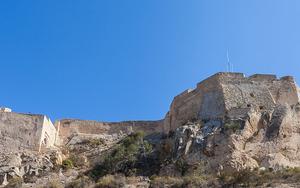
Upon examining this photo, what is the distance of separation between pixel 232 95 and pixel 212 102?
1142 millimetres

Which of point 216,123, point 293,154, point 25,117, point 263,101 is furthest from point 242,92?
point 25,117

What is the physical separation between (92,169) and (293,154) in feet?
32.4

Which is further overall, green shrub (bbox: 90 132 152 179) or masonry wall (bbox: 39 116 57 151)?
masonry wall (bbox: 39 116 57 151)

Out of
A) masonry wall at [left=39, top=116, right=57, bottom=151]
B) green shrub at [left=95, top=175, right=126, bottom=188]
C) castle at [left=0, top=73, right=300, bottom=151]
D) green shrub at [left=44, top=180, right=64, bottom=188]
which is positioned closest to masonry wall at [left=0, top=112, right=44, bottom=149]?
castle at [left=0, top=73, right=300, bottom=151]

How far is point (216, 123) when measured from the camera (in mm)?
27359

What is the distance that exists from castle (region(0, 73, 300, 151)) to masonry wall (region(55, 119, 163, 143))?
1972 mm

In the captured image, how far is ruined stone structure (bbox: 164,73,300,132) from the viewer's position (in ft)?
94.5

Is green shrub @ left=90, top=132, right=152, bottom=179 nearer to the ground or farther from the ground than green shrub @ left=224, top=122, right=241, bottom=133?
nearer to the ground

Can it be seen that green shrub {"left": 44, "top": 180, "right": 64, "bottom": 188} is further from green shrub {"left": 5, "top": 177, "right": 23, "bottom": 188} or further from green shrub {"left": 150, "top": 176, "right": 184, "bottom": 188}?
green shrub {"left": 150, "top": 176, "right": 184, "bottom": 188}

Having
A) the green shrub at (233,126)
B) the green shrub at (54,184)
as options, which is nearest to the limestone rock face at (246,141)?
the green shrub at (233,126)

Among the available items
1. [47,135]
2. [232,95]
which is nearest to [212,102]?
[232,95]

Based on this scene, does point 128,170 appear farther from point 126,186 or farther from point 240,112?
point 240,112

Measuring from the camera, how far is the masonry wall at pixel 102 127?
111 feet

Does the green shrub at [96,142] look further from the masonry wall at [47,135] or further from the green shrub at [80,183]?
the green shrub at [80,183]
